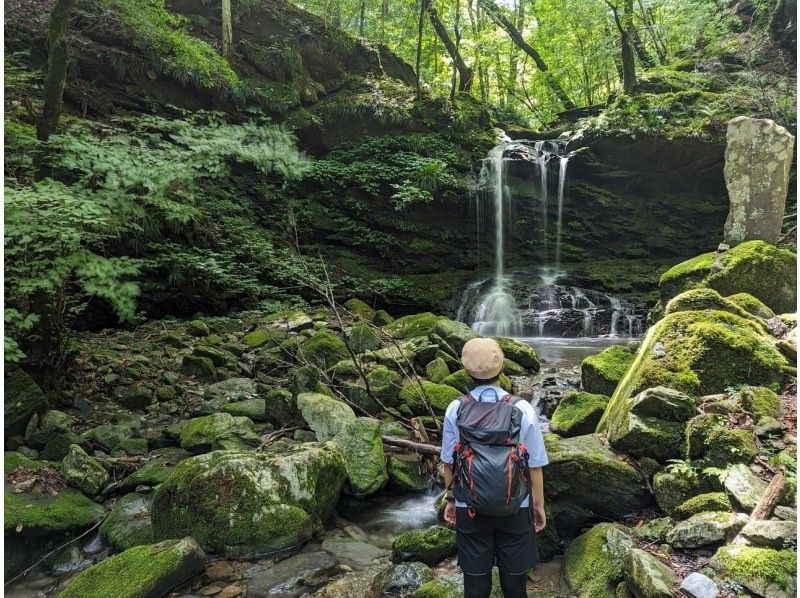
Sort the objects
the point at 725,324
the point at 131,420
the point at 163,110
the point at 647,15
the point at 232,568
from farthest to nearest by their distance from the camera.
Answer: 1. the point at 647,15
2. the point at 163,110
3. the point at 131,420
4. the point at 725,324
5. the point at 232,568

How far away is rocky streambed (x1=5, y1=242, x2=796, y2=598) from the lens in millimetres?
2791

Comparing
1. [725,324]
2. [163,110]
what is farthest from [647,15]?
[725,324]

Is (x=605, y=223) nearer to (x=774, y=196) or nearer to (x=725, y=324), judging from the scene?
(x=774, y=196)

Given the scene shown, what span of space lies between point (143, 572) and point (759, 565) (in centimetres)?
329

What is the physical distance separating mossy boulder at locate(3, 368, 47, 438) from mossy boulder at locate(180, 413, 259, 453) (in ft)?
4.79

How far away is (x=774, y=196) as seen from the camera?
266 inches

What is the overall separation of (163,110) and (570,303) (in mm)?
11355

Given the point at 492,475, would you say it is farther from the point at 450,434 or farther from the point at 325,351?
the point at 325,351

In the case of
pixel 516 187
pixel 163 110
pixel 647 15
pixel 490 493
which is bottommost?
pixel 490 493

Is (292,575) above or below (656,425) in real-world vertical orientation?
below

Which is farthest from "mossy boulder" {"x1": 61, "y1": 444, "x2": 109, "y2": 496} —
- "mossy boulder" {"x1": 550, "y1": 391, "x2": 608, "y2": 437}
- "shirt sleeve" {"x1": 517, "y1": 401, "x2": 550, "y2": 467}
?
"mossy boulder" {"x1": 550, "y1": 391, "x2": 608, "y2": 437}

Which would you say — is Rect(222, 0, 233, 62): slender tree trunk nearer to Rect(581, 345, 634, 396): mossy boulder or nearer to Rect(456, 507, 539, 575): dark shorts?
Rect(581, 345, 634, 396): mossy boulder

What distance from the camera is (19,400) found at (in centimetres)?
481

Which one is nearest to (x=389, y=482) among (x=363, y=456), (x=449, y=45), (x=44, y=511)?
(x=363, y=456)
